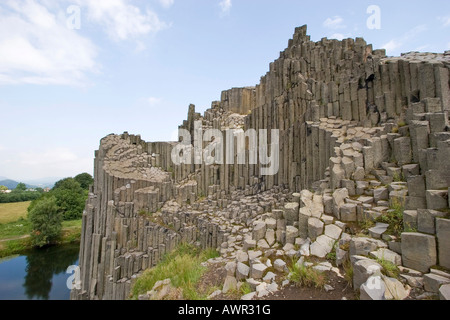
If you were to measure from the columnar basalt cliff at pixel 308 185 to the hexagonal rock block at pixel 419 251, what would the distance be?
0.01m

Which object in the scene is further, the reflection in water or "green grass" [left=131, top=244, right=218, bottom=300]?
the reflection in water

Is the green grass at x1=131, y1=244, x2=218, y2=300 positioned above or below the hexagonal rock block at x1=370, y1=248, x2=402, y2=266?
below

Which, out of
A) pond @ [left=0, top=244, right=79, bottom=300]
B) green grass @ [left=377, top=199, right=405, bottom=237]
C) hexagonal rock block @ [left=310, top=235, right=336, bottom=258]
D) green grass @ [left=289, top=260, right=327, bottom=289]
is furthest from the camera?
pond @ [left=0, top=244, right=79, bottom=300]

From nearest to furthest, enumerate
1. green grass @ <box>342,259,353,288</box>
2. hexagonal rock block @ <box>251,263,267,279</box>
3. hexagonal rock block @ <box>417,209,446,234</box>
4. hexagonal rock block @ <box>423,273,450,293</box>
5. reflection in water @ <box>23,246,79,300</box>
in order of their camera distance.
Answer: hexagonal rock block @ <box>423,273,450,293</box> → hexagonal rock block @ <box>417,209,446,234</box> → green grass @ <box>342,259,353,288</box> → hexagonal rock block @ <box>251,263,267,279</box> → reflection in water @ <box>23,246,79,300</box>

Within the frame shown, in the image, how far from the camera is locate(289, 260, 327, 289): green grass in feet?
11.8

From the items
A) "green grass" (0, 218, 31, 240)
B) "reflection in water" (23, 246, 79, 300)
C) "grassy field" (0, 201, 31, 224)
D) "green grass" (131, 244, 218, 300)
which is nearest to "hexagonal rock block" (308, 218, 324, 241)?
"green grass" (131, 244, 218, 300)

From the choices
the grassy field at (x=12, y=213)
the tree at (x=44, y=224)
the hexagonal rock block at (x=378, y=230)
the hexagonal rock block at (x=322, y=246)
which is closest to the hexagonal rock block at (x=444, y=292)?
the hexagonal rock block at (x=378, y=230)

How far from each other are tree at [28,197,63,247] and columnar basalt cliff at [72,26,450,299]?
1746cm

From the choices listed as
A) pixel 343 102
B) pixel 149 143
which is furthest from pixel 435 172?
pixel 149 143

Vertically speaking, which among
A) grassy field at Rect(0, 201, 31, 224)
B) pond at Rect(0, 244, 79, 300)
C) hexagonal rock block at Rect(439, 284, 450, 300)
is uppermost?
hexagonal rock block at Rect(439, 284, 450, 300)

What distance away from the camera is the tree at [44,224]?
27844 mm

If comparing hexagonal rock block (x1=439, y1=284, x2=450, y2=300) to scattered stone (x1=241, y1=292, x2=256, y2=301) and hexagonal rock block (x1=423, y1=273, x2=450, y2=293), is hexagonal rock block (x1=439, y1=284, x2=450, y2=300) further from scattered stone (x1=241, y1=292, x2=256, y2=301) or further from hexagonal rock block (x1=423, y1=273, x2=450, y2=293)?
scattered stone (x1=241, y1=292, x2=256, y2=301)

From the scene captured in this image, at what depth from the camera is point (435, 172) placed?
379cm
